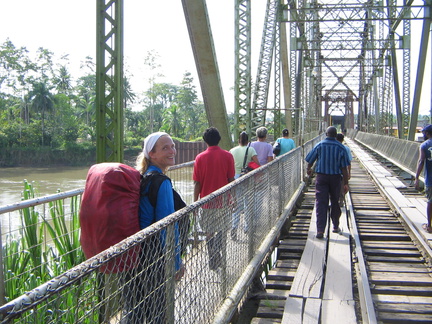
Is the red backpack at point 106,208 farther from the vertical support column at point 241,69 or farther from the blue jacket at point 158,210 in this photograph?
the vertical support column at point 241,69

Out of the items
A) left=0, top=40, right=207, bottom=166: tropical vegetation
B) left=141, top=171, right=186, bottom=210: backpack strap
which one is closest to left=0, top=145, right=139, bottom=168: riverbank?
left=0, top=40, right=207, bottom=166: tropical vegetation

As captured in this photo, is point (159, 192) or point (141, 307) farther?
point (159, 192)

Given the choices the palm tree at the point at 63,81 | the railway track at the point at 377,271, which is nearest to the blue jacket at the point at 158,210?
the railway track at the point at 377,271

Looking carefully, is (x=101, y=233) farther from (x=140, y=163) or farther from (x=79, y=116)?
(x=79, y=116)

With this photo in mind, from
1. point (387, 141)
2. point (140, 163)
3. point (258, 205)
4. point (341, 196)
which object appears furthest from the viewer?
point (387, 141)

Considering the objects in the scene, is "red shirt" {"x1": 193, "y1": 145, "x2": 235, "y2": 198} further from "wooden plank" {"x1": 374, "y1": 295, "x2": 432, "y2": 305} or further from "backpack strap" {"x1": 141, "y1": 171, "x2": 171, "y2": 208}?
"backpack strap" {"x1": 141, "y1": 171, "x2": 171, "y2": 208}

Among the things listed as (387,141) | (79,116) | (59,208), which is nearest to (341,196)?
(59,208)

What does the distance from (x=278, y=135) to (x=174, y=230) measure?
16489mm

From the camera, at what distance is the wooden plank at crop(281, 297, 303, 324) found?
→ 4.50 meters

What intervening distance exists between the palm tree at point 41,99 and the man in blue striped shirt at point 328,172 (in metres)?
59.5

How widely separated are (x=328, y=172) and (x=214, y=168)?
235cm

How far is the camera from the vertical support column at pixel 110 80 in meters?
5.37

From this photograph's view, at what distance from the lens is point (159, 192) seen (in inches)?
126

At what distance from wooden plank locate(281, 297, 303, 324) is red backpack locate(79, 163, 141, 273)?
2.14m
